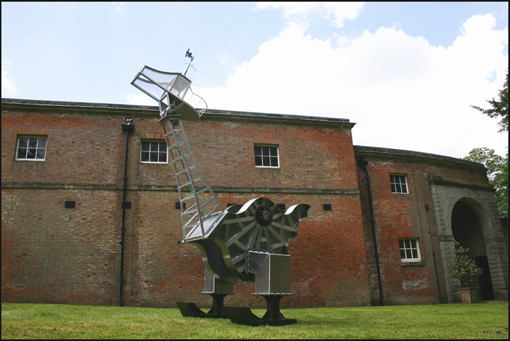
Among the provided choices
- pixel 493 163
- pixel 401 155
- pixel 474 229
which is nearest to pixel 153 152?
pixel 401 155

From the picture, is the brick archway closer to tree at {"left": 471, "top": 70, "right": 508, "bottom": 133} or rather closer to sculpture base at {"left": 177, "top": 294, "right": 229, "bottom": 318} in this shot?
tree at {"left": 471, "top": 70, "right": 508, "bottom": 133}

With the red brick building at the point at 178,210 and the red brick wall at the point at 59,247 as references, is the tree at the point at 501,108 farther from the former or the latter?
the red brick wall at the point at 59,247

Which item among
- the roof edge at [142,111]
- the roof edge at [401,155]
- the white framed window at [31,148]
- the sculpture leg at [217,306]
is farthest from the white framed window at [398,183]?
the white framed window at [31,148]

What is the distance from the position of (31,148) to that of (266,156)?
26.4 ft

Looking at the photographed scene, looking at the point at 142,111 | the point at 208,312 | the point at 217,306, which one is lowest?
the point at 208,312

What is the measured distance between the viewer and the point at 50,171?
40.2 feet

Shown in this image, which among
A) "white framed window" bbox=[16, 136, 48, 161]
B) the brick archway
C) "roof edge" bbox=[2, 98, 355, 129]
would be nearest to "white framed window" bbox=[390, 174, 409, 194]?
the brick archway

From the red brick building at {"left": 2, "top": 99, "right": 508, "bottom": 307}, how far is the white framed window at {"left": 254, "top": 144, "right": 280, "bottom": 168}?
0.10 meters

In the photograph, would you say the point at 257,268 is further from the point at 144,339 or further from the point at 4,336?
the point at 4,336

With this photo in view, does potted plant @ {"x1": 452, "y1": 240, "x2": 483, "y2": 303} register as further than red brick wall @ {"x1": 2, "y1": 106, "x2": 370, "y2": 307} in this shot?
Answer: Yes

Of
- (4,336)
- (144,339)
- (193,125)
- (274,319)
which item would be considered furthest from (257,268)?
(193,125)

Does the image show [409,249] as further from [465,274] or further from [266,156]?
[266,156]

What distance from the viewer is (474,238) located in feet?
59.7

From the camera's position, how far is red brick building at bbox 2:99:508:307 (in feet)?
38.3
